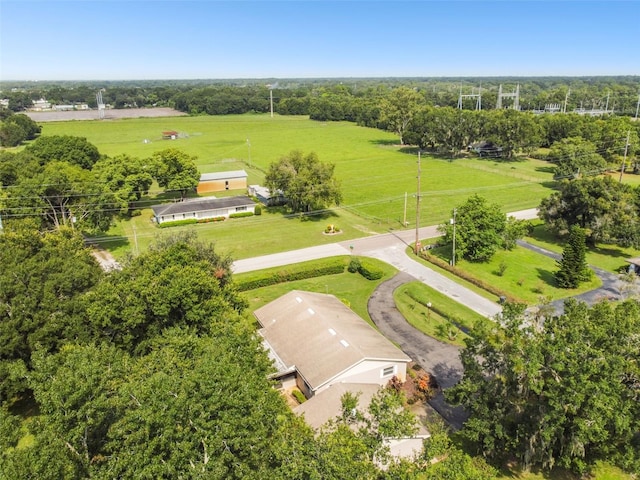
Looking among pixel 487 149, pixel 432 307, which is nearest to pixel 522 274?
pixel 432 307

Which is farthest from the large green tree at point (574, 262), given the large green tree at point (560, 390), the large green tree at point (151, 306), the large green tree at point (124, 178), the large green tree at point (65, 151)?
the large green tree at point (65, 151)

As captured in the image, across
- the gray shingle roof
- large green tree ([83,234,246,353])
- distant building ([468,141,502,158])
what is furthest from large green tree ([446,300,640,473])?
distant building ([468,141,502,158])

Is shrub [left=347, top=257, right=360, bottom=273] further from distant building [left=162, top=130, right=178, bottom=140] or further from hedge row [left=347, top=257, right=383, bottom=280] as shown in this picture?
distant building [left=162, top=130, right=178, bottom=140]

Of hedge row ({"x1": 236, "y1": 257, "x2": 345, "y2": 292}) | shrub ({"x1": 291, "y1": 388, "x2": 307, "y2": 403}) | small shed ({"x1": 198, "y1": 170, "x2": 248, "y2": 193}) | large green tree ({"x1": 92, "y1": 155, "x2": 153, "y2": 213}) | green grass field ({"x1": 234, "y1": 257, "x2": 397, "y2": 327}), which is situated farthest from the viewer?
small shed ({"x1": 198, "y1": 170, "x2": 248, "y2": 193})

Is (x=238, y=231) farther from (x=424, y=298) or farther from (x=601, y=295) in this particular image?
(x=601, y=295)

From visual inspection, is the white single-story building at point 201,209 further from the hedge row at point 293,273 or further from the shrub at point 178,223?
the hedge row at point 293,273

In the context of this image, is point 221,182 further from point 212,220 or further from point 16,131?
point 16,131

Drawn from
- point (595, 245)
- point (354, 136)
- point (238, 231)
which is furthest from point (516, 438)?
point (354, 136)
